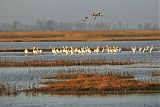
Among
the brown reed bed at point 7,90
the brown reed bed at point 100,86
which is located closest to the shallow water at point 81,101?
the brown reed bed at point 7,90

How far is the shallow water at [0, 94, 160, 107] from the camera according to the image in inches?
971

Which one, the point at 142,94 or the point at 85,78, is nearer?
the point at 142,94

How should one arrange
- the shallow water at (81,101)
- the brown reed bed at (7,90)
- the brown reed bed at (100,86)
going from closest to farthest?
the shallow water at (81,101)
the brown reed bed at (100,86)
the brown reed bed at (7,90)

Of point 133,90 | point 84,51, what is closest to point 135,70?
point 133,90

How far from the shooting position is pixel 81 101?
2567 cm

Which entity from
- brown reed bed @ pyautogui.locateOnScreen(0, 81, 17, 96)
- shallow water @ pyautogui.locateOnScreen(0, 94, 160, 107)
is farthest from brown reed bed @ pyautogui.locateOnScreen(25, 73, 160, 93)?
shallow water @ pyautogui.locateOnScreen(0, 94, 160, 107)

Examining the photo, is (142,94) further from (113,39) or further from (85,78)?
(113,39)

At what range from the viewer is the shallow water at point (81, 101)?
24.7 metres

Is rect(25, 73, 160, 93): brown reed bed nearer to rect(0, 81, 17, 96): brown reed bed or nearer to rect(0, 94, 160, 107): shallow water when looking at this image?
rect(0, 81, 17, 96): brown reed bed

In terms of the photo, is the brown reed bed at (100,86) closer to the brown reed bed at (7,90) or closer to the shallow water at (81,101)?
the brown reed bed at (7,90)

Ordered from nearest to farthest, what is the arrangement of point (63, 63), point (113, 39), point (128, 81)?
A: point (128, 81) < point (63, 63) < point (113, 39)

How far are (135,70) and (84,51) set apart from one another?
20952mm

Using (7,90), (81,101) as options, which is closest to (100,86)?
(81,101)

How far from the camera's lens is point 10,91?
2817 cm
